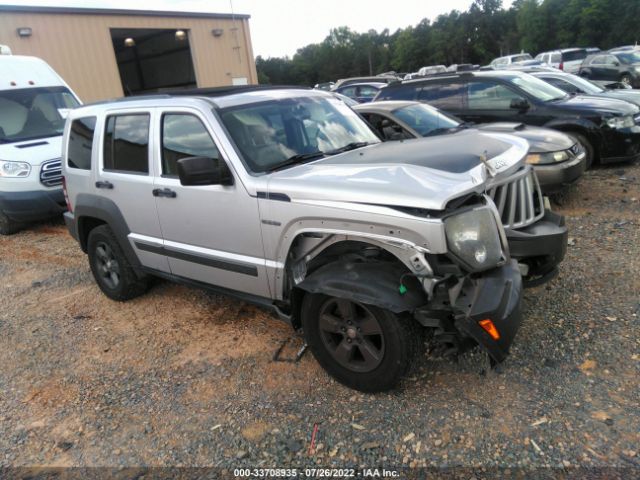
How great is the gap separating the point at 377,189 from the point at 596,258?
3048 mm

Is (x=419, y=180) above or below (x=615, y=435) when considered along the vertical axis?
above

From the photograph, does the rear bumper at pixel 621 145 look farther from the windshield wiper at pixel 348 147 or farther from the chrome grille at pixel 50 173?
the chrome grille at pixel 50 173

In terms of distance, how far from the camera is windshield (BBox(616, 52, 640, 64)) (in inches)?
758

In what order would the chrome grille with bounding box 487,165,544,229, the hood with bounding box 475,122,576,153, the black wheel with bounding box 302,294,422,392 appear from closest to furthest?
the black wheel with bounding box 302,294,422,392, the chrome grille with bounding box 487,165,544,229, the hood with bounding box 475,122,576,153

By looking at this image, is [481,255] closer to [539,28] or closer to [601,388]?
[601,388]

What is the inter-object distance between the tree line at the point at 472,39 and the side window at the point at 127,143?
57.8 m

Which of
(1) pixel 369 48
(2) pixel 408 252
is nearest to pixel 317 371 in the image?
(2) pixel 408 252

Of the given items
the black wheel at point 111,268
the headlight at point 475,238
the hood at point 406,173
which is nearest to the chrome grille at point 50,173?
the black wheel at point 111,268

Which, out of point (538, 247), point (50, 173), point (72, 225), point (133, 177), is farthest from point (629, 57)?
point (72, 225)

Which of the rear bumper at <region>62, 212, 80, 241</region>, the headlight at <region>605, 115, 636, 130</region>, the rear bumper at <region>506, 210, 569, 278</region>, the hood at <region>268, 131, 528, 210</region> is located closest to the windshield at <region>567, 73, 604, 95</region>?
the headlight at <region>605, 115, 636, 130</region>

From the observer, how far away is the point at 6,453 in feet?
9.43

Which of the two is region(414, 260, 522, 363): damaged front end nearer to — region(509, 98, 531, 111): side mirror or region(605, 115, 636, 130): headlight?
region(509, 98, 531, 111): side mirror

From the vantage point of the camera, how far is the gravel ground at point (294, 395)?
2588 millimetres

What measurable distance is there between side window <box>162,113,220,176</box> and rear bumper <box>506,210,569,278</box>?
210 cm
